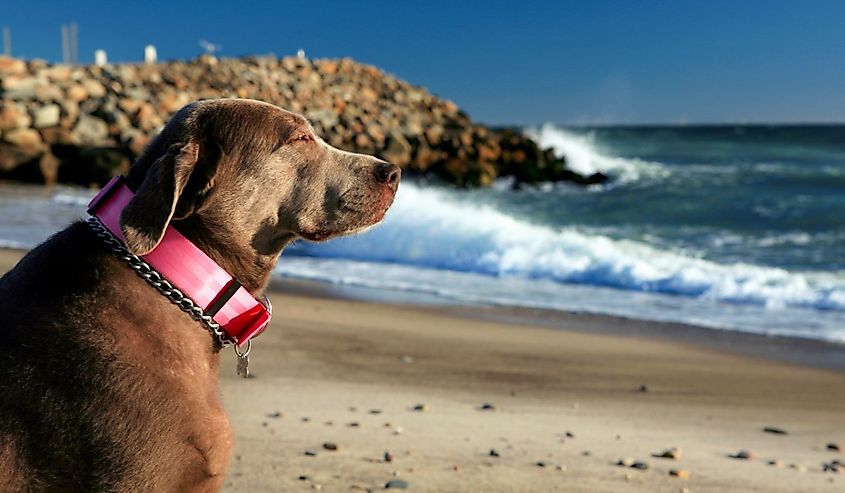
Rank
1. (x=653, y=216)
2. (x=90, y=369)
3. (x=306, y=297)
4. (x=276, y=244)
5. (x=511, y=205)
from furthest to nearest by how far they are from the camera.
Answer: (x=511, y=205) < (x=653, y=216) < (x=306, y=297) < (x=276, y=244) < (x=90, y=369)

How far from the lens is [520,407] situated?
702 cm

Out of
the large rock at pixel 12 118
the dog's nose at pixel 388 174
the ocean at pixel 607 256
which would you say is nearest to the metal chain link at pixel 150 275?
the dog's nose at pixel 388 174

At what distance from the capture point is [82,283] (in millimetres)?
2836

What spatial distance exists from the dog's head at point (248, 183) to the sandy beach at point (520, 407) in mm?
2048

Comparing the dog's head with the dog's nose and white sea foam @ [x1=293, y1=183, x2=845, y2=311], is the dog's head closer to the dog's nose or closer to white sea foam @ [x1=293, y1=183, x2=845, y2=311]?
the dog's nose

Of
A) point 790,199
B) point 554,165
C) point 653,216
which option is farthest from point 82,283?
point 554,165

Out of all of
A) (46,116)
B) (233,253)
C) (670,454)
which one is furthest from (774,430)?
(46,116)

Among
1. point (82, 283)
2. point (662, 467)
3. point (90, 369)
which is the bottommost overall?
point (662, 467)

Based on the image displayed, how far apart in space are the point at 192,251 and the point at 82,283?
1.01ft

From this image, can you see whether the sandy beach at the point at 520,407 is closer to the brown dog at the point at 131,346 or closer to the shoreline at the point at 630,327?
the shoreline at the point at 630,327

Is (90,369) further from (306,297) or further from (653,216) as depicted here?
(653,216)

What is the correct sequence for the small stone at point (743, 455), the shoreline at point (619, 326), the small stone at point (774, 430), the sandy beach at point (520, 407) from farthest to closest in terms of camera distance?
the shoreline at point (619, 326), the small stone at point (774, 430), the small stone at point (743, 455), the sandy beach at point (520, 407)

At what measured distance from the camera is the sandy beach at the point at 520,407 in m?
5.47

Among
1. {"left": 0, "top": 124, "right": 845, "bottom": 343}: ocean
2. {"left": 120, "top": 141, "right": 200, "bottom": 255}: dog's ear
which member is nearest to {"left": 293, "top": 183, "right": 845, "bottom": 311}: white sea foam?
{"left": 0, "top": 124, "right": 845, "bottom": 343}: ocean
